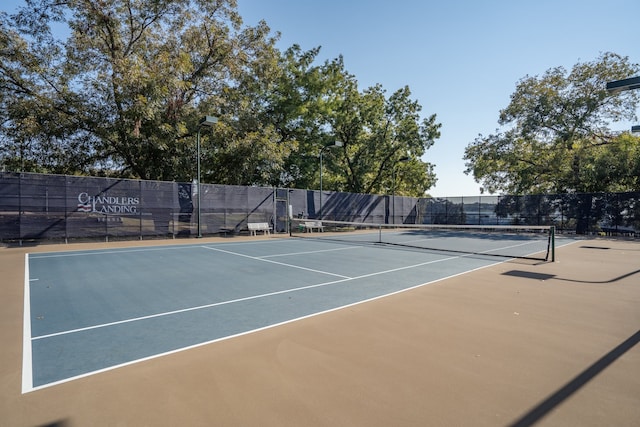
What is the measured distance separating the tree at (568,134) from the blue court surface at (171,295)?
20473 mm

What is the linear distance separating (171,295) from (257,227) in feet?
42.8

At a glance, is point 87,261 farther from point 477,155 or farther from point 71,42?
point 477,155

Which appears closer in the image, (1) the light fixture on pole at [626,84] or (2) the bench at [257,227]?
(1) the light fixture on pole at [626,84]

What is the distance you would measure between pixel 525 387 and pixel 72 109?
2265 cm

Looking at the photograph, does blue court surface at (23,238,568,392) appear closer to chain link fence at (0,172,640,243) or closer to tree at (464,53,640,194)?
chain link fence at (0,172,640,243)

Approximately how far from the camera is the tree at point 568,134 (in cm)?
2362

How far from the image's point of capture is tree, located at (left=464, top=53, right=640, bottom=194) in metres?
23.6

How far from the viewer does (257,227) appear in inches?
745

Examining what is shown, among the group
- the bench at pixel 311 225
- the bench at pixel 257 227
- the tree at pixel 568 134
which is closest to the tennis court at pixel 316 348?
the bench at pixel 257 227

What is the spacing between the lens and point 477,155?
2972 cm

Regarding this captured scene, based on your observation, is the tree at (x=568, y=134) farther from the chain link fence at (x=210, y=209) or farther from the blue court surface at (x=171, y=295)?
the blue court surface at (x=171, y=295)

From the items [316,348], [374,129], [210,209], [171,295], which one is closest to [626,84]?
[316,348]

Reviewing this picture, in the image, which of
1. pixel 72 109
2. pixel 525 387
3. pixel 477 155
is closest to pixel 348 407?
pixel 525 387

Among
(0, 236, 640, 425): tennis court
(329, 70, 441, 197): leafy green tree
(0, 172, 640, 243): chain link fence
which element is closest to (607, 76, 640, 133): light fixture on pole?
(0, 236, 640, 425): tennis court
